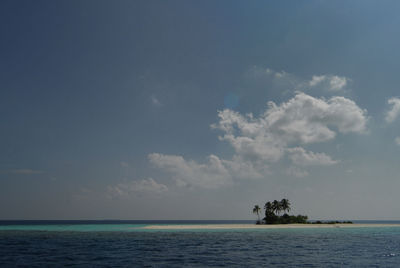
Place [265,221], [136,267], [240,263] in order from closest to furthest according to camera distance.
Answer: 1. [136,267]
2. [240,263]
3. [265,221]

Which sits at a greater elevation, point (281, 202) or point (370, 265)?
point (281, 202)

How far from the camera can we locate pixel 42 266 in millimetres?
28953

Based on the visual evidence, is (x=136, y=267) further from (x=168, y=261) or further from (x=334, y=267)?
(x=334, y=267)

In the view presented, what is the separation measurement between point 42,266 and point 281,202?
11644 centimetres

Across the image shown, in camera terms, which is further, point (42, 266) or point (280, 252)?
point (280, 252)

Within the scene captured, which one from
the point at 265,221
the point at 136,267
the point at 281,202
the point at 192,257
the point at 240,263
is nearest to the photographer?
the point at 136,267

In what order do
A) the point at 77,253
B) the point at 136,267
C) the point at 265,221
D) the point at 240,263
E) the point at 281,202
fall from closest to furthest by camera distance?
the point at 136,267, the point at 240,263, the point at 77,253, the point at 265,221, the point at 281,202

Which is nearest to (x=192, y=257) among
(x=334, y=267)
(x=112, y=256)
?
(x=112, y=256)

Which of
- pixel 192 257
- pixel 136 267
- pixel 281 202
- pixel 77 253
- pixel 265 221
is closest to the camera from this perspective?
pixel 136 267

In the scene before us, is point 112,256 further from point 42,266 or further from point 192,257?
point 192,257

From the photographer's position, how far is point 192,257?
33.8m

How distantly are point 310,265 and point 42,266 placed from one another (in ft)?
95.7

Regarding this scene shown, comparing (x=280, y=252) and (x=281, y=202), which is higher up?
(x=281, y=202)

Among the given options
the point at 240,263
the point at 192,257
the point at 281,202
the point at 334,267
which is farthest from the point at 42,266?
the point at 281,202
